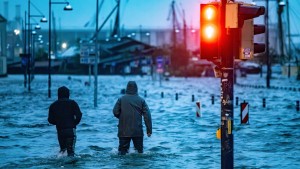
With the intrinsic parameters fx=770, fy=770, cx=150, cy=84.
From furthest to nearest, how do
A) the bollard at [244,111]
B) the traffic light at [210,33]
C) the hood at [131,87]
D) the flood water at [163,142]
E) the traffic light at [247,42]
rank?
the bollard at [244,111] < the flood water at [163,142] < the hood at [131,87] < the traffic light at [247,42] < the traffic light at [210,33]

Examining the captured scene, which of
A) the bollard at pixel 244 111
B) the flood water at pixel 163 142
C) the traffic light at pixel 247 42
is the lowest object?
the flood water at pixel 163 142

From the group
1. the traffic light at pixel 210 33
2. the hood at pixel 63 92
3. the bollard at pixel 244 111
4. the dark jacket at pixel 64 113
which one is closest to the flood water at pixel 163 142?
the bollard at pixel 244 111

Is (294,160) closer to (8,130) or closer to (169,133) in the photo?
(169,133)

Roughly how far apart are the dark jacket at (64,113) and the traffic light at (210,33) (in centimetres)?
473

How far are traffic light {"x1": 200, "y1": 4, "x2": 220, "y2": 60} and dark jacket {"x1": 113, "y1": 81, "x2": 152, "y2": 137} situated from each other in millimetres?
4503

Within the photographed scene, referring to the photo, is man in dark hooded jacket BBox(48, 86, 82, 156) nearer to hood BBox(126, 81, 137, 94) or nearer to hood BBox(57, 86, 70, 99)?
hood BBox(57, 86, 70, 99)

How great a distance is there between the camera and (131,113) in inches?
655

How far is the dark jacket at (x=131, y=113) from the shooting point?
54.6 feet

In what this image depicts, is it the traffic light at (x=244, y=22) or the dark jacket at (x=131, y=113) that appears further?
the dark jacket at (x=131, y=113)

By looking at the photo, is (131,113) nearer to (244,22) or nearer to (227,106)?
(227,106)

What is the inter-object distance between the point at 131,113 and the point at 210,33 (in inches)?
187

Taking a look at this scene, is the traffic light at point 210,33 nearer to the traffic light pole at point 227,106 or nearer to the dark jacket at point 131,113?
the traffic light pole at point 227,106

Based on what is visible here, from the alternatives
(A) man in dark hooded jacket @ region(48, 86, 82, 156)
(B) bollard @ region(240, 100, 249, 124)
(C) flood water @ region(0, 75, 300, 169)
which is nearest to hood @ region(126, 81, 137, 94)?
(A) man in dark hooded jacket @ region(48, 86, 82, 156)

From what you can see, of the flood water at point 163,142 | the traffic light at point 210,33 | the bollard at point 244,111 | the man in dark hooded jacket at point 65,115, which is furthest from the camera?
the bollard at point 244,111
